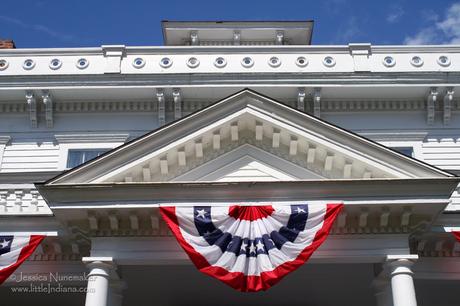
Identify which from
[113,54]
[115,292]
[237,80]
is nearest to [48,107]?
[113,54]

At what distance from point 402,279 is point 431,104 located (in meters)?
7.51

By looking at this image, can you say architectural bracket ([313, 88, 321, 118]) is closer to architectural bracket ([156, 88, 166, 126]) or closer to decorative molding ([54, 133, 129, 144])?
architectural bracket ([156, 88, 166, 126])

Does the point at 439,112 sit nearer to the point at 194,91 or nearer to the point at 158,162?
the point at 194,91

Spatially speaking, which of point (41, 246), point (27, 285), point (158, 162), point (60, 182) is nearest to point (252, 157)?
point (158, 162)

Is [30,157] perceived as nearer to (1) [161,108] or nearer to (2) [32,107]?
(2) [32,107]

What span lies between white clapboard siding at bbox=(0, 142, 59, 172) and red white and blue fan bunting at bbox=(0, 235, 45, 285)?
16.4 feet

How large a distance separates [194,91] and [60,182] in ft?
21.2

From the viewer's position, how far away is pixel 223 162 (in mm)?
13211

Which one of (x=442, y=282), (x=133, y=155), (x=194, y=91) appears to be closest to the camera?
(x=133, y=155)

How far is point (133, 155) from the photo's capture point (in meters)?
12.5

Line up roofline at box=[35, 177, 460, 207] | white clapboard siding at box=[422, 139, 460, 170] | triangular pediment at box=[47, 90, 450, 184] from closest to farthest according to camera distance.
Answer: roofline at box=[35, 177, 460, 207], triangular pediment at box=[47, 90, 450, 184], white clapboard siding at box=[422, 139, 460, 170]

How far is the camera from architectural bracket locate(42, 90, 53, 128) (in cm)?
1764

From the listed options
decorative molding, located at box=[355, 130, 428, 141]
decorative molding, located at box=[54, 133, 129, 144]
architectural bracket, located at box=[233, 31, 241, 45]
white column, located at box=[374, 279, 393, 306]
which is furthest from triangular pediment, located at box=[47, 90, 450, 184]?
architectural bracket, located at box=[233, 31, 241, 45]

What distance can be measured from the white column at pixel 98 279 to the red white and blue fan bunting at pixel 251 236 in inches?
62.1
